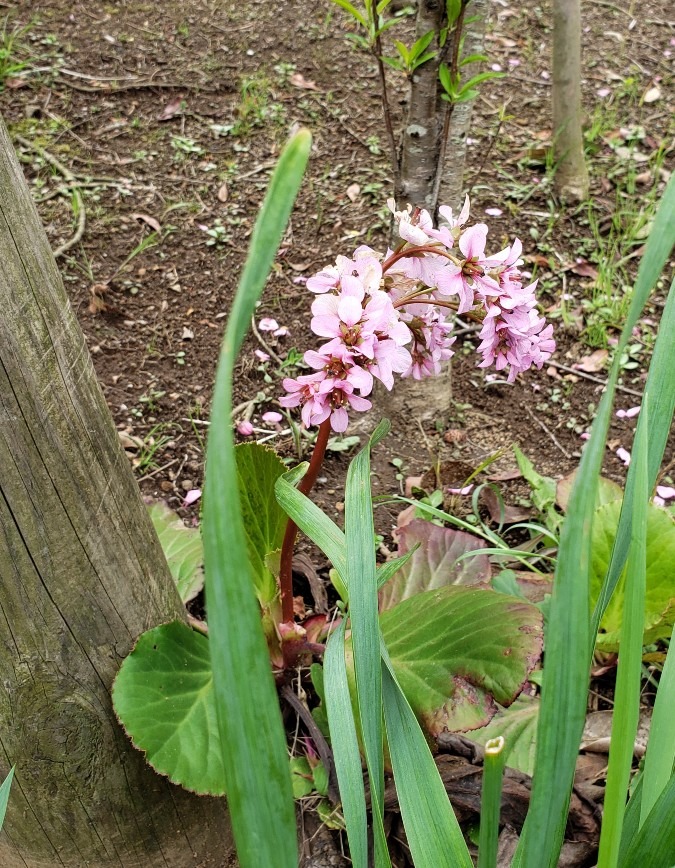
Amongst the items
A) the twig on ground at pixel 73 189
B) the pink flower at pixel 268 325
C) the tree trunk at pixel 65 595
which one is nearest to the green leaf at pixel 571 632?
the tree trunk at pixel 65 595

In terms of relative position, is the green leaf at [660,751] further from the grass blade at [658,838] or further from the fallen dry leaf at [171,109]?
the fallen dry leaf at [171,109]

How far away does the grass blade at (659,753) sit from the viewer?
2.37ft

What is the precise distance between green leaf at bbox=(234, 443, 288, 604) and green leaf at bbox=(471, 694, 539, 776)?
0.43 m

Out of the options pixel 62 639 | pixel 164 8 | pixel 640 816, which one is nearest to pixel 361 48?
pixel 164 8

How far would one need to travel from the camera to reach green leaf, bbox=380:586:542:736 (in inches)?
42.9

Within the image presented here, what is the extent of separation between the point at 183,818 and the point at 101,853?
0.12 meters

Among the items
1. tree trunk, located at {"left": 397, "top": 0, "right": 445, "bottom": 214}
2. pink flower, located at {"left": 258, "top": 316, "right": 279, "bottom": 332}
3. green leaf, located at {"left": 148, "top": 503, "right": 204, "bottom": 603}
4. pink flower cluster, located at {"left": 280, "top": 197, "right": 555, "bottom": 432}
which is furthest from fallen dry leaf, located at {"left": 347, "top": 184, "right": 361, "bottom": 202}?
pink flower cluster, located at {"left": 280, "top": 197, "right": 555, "bottom": 432}

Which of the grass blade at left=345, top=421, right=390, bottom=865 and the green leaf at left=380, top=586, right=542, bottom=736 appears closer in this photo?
the grass blade at left=345, top=421, right=390, bottom=865

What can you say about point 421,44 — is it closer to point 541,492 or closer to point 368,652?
point 541,492

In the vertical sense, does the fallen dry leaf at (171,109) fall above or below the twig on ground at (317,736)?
above

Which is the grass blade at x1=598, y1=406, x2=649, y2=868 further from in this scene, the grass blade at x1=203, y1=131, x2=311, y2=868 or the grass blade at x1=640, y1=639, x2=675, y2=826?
the grass blade at x1=203, y1=131, x2=311, y2=868

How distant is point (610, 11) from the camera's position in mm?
3477

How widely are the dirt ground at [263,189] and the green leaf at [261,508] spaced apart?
452 mm

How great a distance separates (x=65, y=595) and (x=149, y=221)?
5.99ft
